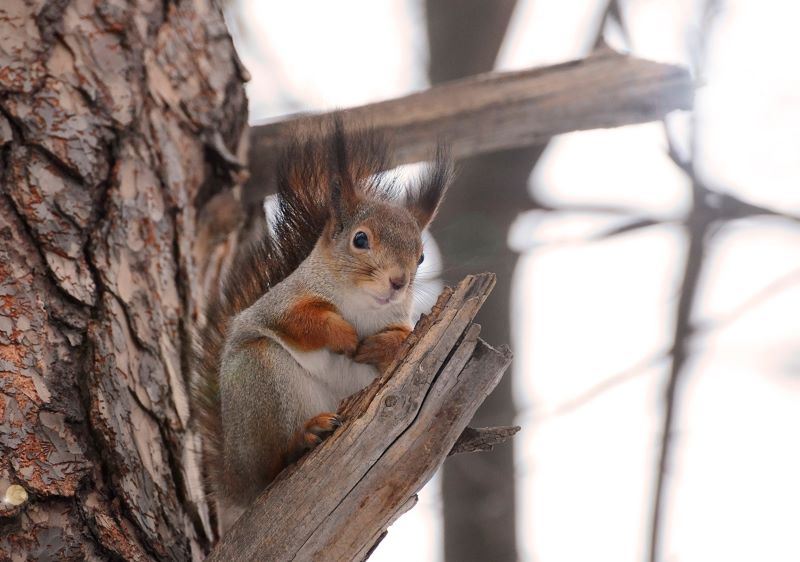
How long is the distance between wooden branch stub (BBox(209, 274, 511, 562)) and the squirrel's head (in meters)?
0.45

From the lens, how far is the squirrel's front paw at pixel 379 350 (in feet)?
6.49

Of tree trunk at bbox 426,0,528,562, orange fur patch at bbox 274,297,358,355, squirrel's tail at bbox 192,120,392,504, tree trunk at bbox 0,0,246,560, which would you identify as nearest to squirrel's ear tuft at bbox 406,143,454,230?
squirrel's tail at bbox 192,120,392,504

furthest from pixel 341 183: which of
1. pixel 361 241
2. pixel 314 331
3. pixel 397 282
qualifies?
pixel 314 331

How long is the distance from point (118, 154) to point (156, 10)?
505 millimetres

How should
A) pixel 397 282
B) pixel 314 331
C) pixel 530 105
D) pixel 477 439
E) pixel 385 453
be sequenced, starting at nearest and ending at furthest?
pixel 385 453, pixel 477 439, pixel 314 331, pixel 397 282, pixel 530 105

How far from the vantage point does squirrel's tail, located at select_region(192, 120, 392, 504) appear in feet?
6.97

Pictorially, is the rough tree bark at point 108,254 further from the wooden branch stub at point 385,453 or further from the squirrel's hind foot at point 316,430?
the squirrel's hind foot at point 316,430

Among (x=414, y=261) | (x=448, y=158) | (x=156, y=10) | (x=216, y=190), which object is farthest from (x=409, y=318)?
(x=156, y=10)

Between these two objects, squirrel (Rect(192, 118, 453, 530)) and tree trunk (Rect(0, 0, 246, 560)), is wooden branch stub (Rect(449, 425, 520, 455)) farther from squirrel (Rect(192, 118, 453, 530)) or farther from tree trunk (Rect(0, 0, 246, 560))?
tree trunk (Rect(0, 0, 246, 560))

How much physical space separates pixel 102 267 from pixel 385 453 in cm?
89

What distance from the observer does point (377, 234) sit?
7.04 ft

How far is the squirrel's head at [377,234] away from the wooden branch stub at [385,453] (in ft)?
1.48

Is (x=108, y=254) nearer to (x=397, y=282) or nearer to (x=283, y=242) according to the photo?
(x=283, y=242)

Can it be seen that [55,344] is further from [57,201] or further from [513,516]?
[513,516]
